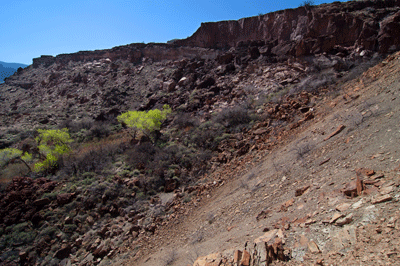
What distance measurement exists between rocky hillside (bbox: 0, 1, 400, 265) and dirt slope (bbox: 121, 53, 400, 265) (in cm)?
27

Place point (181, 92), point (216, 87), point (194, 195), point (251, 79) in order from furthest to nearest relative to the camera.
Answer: point (181, 92)
point (216, 87)
point (251, 79)
point (194, 195)

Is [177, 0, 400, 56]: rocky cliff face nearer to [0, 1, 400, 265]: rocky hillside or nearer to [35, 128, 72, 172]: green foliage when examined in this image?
[0, 1, 400, 265]: rocky hillside

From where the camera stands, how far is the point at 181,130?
49.5 ft

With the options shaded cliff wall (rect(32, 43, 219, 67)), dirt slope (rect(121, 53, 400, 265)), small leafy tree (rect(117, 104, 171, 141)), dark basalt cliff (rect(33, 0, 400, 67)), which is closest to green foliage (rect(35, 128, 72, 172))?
small leafy tree (rect(117, 104, 171, 141))

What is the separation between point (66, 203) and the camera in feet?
31.0

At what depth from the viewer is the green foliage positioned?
12844 millimetres

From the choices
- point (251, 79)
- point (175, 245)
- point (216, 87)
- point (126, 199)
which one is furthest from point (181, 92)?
point (175, 245)

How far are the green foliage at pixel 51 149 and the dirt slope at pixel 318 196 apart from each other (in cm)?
932

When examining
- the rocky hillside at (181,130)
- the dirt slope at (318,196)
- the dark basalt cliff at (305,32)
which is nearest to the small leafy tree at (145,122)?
the rocky hillside at (181,130)

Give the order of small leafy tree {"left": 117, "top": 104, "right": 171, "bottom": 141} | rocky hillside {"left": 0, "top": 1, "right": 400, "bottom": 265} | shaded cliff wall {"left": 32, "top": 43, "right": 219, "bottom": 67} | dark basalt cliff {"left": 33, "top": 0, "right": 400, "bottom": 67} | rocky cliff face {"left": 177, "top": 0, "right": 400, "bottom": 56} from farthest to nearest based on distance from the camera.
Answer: shaded cliff wall {"left": 32, "top": 43, "right": 219, "bottom": 67} < small leafy tree {"left": 117, "top": 104, "right": 171, "bottom": 141} < dark basalt cliff {"left": 33, "top": 0, "right": 400, "bottom": 67} < rocky cliff face {"left": 177, "top": 0, "right": 400, "bottom": 56} < rocky hillside {"left": 0, "top": 1, "right": 400, "bottom": 265}

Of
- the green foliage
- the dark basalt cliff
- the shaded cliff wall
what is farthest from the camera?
the shaded cliff wall

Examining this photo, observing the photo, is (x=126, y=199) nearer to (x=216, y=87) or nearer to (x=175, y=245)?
(x=175, y=245)

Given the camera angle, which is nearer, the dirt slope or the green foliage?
the dirt slope

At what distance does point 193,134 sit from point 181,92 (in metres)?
9.41
